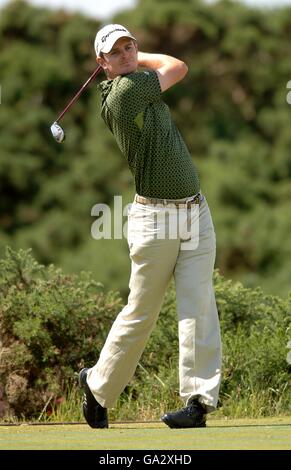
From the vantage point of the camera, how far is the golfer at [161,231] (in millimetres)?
6703

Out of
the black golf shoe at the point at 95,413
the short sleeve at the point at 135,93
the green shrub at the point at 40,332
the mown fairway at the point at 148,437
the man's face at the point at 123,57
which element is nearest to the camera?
the mown fairway at the point at 148,437

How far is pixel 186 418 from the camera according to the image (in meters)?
6.74

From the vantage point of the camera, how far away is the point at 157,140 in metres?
6.69

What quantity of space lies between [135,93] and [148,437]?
159 cm

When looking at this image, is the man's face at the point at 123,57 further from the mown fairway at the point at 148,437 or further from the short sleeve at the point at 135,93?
the mown fairway at the point at 148,437

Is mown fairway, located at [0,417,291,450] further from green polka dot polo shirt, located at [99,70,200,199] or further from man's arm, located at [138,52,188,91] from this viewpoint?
man's arm, located at [138,52,188,91]

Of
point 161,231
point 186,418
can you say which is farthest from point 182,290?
point 186,418

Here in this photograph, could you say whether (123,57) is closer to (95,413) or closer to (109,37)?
(109,37)

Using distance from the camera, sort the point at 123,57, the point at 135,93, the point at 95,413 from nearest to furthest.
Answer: the point at 135,93
the point at 123,57
the point at 95,413

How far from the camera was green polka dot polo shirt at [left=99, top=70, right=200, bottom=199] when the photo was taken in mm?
6668

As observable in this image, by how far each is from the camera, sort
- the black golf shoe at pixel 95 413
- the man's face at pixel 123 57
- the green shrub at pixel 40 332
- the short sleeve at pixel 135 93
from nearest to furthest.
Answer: the short sleeve at pixel 135 93
the man's face at pixel 123 57
the black golf shoe at pixel 95 413
the green shrub at pixel 40 332

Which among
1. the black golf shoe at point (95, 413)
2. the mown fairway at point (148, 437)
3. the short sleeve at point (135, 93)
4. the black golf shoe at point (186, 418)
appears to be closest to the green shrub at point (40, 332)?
the mown fairway at point (148, 437)

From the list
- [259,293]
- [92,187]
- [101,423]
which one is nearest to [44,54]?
[92,187]

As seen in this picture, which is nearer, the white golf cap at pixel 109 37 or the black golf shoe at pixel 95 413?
the white golf cap at pixel 109 37
